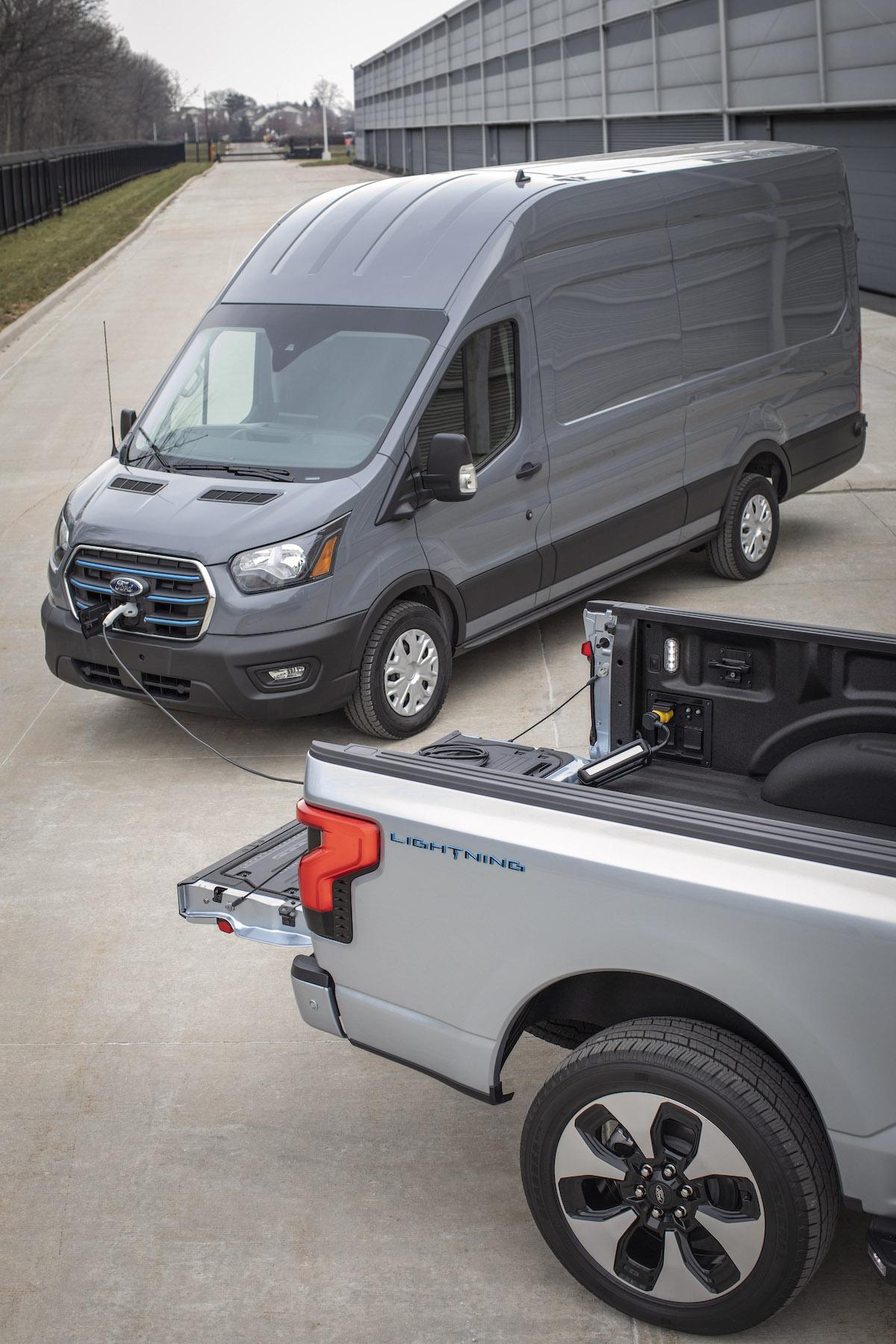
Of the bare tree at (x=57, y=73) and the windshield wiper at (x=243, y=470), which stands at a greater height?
the bare tree at (x=57, y=73)

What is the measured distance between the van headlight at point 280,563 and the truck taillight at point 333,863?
3.19 metres

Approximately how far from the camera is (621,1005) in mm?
3340

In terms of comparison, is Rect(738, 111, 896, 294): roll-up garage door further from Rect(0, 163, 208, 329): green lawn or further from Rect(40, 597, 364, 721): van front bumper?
Rect(40, 597, 364, 721): van front bumper

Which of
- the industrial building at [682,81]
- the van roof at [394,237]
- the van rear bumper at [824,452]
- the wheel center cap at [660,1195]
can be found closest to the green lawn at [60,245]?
the industrial building at [682,81]

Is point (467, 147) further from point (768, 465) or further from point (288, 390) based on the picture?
point (288, 390)

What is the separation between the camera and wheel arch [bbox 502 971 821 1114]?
3.12 metres

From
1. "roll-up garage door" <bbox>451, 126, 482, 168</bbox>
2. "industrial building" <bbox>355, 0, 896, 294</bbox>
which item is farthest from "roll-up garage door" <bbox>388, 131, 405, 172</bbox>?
"industrial building" <bbox>355, 0, 896, 294</bbox>

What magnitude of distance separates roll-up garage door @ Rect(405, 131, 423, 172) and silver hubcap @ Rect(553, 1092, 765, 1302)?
6985 cm

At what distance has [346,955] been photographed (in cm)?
344

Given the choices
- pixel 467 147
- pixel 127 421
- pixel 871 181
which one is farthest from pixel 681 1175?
A: pixel 467 147

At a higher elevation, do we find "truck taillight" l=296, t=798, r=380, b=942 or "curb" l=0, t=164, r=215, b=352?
"curb" l=0, t=164, r=215, b=352

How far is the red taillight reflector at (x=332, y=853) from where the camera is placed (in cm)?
328

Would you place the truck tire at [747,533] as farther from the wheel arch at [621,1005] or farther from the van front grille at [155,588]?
the wheel arch at [621,1005]

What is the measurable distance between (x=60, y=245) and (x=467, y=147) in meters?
26.6
